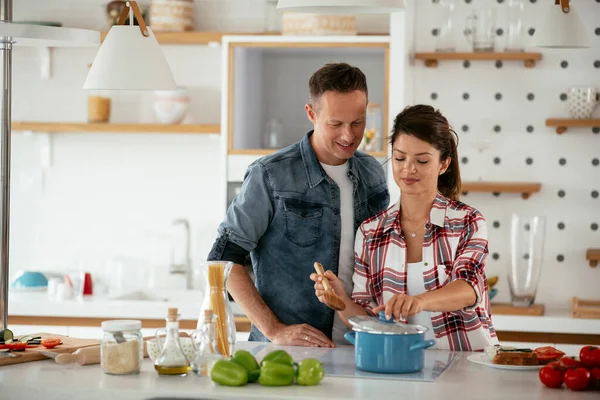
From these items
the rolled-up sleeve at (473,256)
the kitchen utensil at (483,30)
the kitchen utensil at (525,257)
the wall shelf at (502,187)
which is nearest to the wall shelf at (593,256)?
the kitchen utensil at (525,257)

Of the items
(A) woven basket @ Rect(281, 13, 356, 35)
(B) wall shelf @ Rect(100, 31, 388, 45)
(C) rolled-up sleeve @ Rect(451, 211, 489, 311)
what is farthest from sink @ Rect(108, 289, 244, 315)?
(C) rolled-up sleeve @ Rect(451, 211, 489, 311)

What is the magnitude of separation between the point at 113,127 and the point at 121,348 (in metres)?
2.86

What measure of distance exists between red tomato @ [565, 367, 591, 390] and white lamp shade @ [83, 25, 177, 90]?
1.27 metres

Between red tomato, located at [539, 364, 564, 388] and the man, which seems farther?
the man

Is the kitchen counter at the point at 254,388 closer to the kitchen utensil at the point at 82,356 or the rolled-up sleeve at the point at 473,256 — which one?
the kitchen utensil at the point at 82,356

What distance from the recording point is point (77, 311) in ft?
14.5

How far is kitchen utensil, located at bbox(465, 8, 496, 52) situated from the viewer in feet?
14.6

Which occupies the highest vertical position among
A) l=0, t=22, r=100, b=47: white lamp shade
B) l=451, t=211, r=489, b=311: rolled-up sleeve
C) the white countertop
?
l=0, t=22, r=100, b=47: white lamp shade

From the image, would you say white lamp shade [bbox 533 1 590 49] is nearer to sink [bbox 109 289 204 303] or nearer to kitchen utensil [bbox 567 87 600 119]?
kitchen utensil [bbox 567 87 600 119]

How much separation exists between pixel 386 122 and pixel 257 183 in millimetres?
1775

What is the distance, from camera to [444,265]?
97.7 inches

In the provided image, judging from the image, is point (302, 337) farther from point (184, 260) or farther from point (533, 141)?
point (184, 260)

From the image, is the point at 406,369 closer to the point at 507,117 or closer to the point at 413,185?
the point at 413,185

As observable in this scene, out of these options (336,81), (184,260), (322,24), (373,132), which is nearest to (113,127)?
(184,260)
